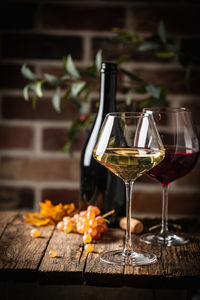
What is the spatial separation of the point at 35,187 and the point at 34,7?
0.66 m

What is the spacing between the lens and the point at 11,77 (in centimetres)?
161

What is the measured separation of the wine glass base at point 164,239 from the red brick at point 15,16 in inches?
36.9

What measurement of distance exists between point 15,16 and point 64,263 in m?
1.06

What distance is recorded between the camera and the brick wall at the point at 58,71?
5.21 ft

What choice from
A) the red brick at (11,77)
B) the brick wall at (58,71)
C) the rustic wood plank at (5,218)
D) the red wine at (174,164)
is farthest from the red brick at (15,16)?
the red wine at (174,164)

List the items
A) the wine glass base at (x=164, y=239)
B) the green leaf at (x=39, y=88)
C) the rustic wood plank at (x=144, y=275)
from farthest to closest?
the green leaf at (x=39, y=88)
the wine glass base at (x=164, y=239)
the rustic wood plank at (x=144, y=275)

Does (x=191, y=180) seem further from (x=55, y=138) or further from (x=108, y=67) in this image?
(x=108, y=67)

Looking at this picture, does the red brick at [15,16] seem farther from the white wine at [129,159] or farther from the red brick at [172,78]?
the white wine at [129,159]

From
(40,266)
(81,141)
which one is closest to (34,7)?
(81,141)

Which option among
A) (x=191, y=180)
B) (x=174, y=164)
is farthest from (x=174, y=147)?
(x=191, y=180)

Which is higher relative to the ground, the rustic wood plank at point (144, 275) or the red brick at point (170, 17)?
the red brick at point (170, 17)

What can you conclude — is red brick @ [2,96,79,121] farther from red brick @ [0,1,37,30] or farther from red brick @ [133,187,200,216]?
red brick @ [133,187,200,216]

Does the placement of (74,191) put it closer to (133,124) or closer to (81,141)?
Result: (81,141)

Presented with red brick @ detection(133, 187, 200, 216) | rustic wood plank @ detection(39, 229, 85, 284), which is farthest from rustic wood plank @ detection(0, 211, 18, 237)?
red brick @ detection(133, 187, 200, 216)
